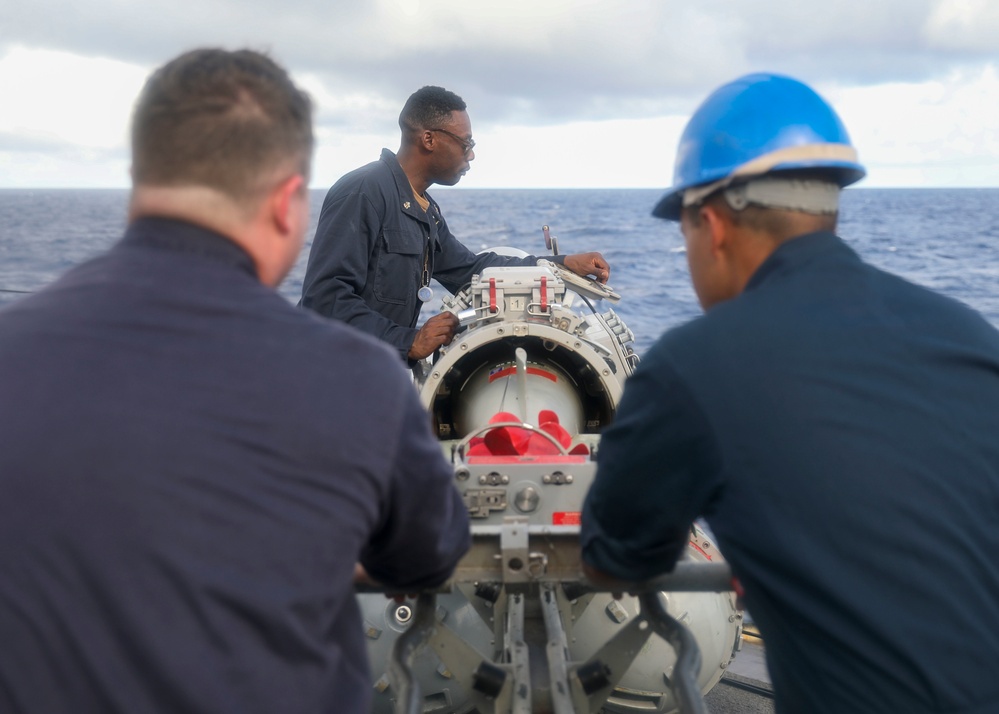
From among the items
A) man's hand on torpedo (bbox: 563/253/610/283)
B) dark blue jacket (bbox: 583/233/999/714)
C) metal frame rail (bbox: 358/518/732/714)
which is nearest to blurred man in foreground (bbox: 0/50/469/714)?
dark blue jacket (bbox: 583/233/999/714)

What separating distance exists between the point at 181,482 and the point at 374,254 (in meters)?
3.10

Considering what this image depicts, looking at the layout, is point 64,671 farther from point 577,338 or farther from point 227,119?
point 577,338

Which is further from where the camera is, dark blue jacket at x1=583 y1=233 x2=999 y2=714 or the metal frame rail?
the metal frame rail

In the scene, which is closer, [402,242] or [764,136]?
[764,136]

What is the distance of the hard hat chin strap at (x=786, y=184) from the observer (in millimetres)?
1738

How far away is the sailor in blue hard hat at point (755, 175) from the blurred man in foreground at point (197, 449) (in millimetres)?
716

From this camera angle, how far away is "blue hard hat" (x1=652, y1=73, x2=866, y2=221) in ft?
5.75

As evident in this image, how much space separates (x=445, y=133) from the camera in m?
4.48

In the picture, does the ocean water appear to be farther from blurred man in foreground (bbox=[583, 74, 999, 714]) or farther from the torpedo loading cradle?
blurred man in foreground (bbox=[583, 74, 999, 714])

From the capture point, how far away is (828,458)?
146 centimetres

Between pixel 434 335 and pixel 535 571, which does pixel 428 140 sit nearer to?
pixel 434 335

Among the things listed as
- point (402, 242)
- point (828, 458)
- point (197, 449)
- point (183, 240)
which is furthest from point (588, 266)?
point (197, 449)

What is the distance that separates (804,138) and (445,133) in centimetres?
290

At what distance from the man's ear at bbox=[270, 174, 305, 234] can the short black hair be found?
10.2 feet
